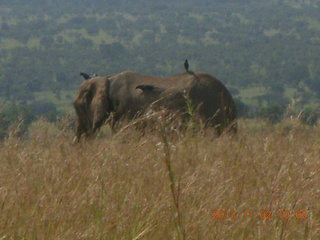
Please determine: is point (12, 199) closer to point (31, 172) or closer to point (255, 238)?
point (31, 172)

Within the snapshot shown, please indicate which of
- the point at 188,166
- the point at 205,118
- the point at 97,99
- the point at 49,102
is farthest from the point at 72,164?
the point at 49,102

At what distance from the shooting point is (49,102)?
7584 inches

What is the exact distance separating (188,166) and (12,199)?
5.85ft

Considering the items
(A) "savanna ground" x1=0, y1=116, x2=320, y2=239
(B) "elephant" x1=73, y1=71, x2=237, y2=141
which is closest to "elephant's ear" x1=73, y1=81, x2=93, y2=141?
(B) "elephant" x1=73, y1=71, x2=237, y2=141

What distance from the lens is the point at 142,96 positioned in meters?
11.4

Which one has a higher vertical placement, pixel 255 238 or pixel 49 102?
pixel 255 238

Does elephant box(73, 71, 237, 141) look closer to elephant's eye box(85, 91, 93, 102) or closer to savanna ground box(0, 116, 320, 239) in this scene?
elephant's eye box(85, 91, 93, 102)
